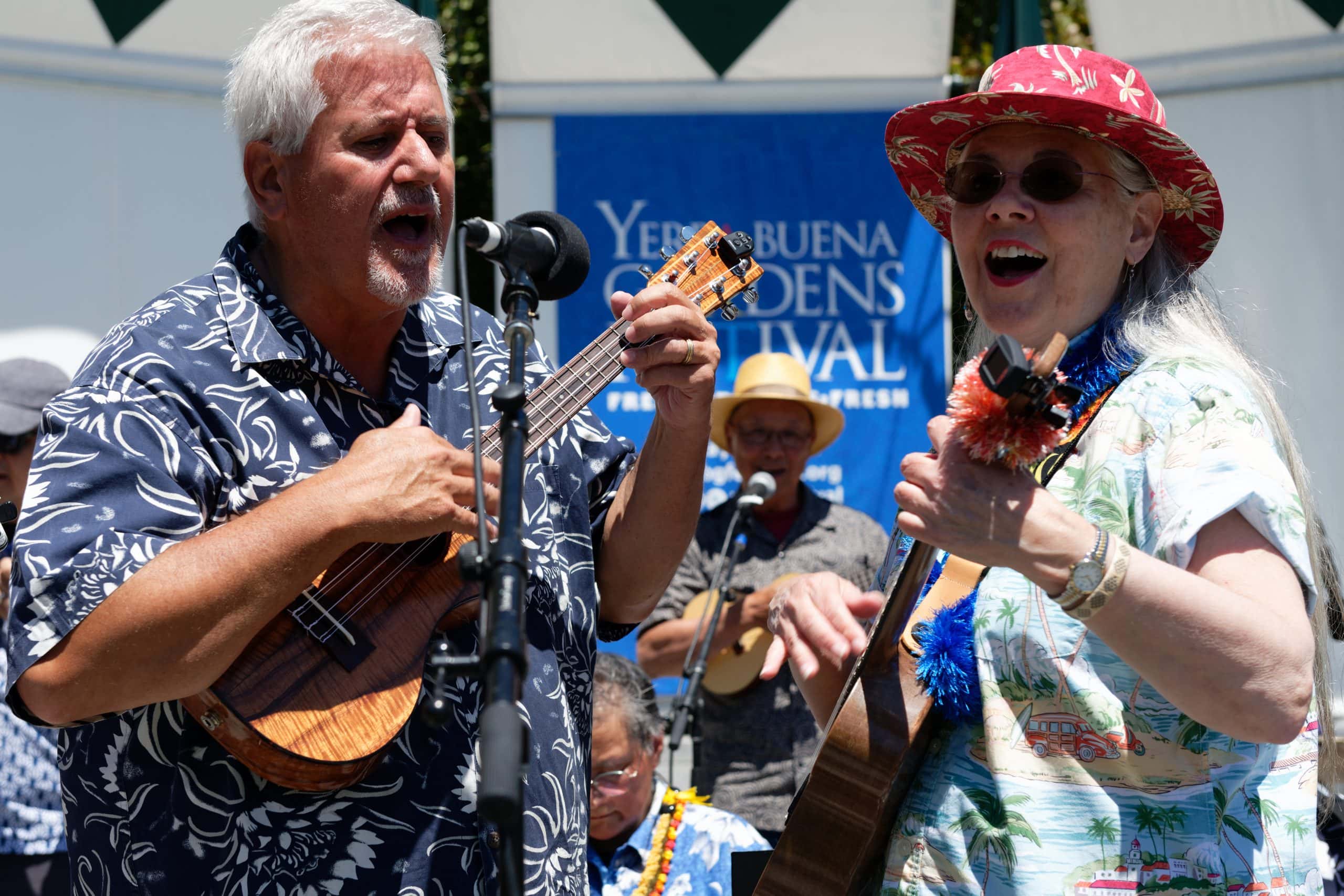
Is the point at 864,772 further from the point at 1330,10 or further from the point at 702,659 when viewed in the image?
the point at 1330,10

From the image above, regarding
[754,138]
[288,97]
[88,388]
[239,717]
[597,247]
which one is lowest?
[239,717]

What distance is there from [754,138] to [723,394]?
1.43 metres

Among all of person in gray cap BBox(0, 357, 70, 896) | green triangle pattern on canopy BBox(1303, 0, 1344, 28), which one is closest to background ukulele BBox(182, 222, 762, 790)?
person in gray cap BBox(0, 357, 70, 896)

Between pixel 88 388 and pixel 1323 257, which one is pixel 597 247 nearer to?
pixel 1323 257

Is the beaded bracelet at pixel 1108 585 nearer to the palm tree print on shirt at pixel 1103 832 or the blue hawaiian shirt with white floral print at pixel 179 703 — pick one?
the palm tree print on shirt at pixel 1103 832

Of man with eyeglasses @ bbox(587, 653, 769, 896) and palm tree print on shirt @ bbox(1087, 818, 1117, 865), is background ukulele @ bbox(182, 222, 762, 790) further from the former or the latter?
man with eyeglasses @ bbox(587, 653, 769, 896)

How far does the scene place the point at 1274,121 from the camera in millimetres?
5879

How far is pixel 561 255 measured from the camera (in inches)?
80.7

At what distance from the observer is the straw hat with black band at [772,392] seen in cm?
575

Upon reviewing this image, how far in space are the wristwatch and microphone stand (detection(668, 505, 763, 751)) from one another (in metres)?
2.91

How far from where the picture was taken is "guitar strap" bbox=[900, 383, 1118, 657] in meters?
2.12

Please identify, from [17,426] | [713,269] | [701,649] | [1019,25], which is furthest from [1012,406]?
[1019,25]

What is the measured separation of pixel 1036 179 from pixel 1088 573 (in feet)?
2.68

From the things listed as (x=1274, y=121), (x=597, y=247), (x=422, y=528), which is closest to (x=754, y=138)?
(x=597, y=247)
